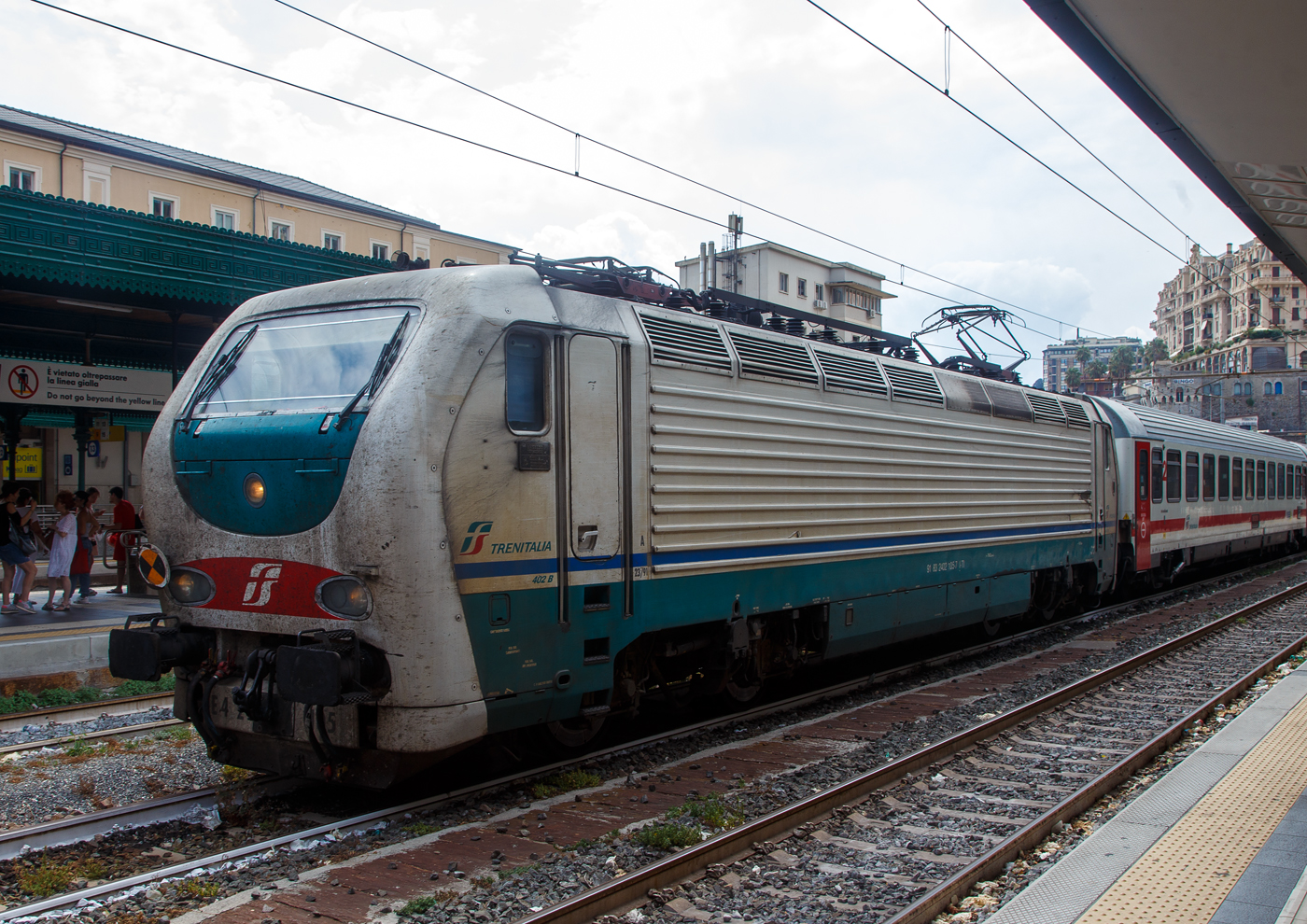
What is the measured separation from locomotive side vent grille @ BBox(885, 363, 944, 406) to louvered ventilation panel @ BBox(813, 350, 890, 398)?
23cm

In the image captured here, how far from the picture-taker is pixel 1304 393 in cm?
7500

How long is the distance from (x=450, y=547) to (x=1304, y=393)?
86.7 metres

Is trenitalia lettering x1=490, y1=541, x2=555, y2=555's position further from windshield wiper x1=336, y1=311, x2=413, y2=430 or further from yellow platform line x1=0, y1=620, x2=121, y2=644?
yellow platform line x1=0, y1=620, x2=121, y2=644

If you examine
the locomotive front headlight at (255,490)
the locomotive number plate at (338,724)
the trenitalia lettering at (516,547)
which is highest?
the locomotive front headlight at (255,490)

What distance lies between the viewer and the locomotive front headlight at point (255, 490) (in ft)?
18.8

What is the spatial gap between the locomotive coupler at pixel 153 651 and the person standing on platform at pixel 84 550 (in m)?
8.22

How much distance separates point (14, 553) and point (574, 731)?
351 inches

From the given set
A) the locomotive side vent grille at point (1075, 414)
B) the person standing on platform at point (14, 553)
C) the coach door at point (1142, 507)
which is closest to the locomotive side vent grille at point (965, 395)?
the locomotive side vent grille at point (1075, 414)

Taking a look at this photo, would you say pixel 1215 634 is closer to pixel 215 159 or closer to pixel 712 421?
pixel 712 421

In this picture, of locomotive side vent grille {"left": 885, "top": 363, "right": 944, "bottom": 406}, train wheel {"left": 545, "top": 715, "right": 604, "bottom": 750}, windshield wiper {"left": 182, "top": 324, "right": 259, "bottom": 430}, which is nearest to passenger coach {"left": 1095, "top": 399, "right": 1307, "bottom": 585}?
locomotive side vent grille {"left": 885, "top": 363, "right": 944, "bottom": 406}

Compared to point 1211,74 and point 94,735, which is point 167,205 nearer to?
point 94,735

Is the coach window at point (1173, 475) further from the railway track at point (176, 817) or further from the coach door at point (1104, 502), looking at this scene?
the railway track at point (176, 817)

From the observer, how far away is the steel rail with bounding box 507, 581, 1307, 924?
4414 millimetres

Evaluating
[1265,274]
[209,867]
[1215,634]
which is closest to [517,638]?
[209,867]
